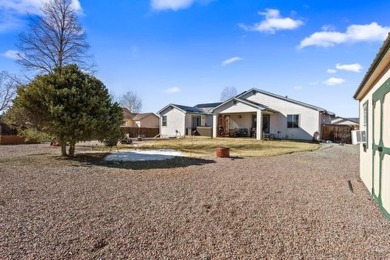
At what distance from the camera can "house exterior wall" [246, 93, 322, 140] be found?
78.4 feet

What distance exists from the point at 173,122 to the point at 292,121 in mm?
13632

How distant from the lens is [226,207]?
5.21m

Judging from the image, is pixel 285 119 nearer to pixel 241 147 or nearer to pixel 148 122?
pixel 241 147

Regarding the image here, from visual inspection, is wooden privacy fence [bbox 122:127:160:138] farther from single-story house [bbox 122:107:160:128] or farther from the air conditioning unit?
the air conditioning unit

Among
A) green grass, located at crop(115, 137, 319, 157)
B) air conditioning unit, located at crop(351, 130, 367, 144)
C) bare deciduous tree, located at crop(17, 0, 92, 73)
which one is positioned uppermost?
bare deciduous tree, located at crop(17, 0, 92, 73)

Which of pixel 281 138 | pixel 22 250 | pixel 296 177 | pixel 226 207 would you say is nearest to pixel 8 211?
pixel 22 250

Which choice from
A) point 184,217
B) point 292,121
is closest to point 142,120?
point 292,121

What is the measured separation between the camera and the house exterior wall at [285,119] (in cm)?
2391

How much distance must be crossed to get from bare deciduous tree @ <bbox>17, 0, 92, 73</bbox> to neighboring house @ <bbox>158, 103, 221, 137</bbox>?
12.5m

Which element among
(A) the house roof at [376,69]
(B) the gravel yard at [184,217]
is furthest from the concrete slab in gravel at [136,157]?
(A) the house roof at [376,69]

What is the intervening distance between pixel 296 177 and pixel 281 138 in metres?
17.4

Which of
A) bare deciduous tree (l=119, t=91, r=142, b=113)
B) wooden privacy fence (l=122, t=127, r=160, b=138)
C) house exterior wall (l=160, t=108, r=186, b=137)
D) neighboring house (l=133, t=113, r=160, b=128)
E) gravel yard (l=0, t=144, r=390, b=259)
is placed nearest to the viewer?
gravel yard (l=0, t=144, r=390, b=259)

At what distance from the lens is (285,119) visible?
25.4 m

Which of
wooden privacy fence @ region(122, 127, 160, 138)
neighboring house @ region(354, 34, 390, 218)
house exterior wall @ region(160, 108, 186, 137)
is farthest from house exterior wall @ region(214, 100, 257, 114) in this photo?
neighboring house @ region(354, 34, 390, 218)
